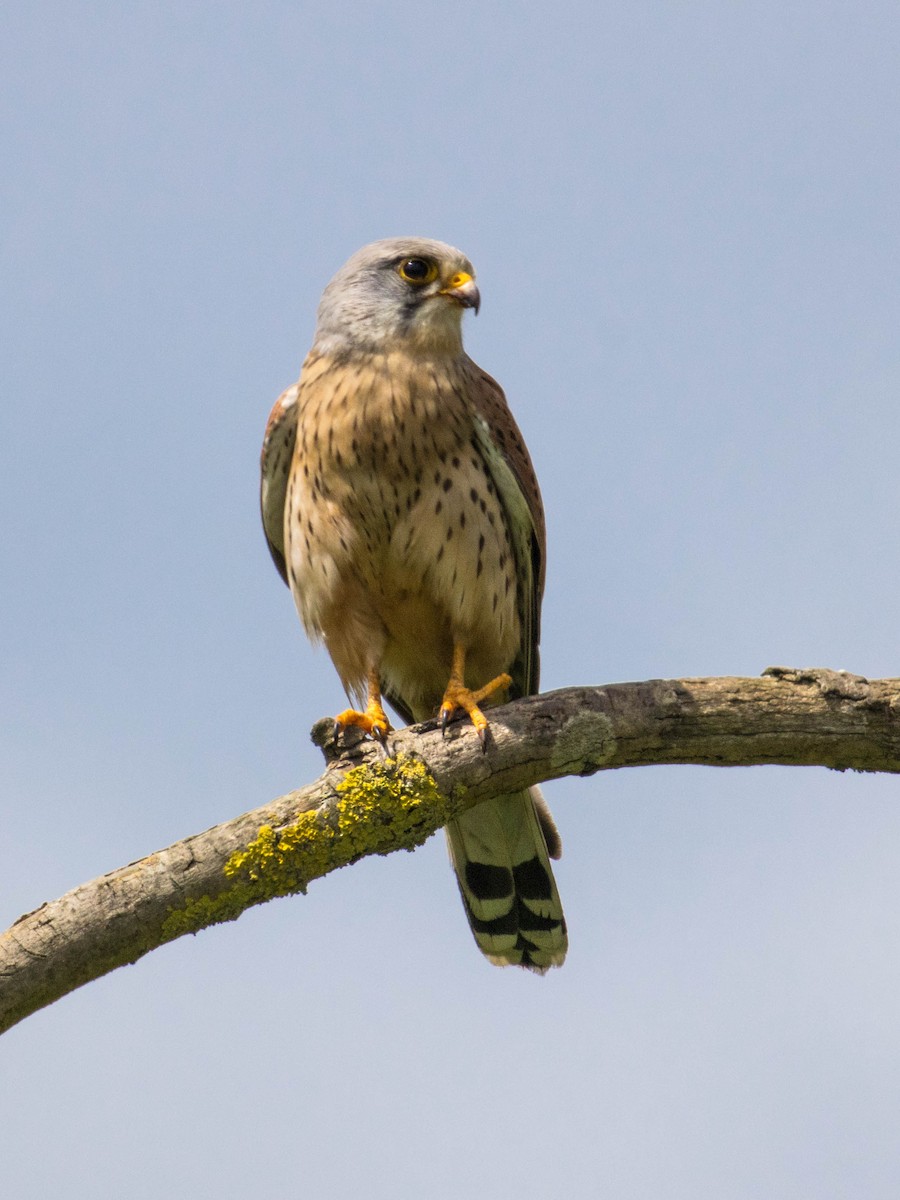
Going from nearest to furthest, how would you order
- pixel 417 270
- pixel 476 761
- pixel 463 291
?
pixel 476 761
pixel 463 291
pixel 417 270

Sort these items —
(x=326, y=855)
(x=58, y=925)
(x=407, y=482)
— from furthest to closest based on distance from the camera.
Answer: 1. (x=407, y=482)
2. (x=326, y=855)
3. (x=58, y=925)

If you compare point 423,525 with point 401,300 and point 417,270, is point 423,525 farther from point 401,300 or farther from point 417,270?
point 417,270

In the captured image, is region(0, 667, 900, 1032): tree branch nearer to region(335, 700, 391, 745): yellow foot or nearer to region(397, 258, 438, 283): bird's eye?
region(335, 700, 391, 745): yellow foot

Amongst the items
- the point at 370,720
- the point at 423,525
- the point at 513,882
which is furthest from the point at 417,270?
the point at 513,882

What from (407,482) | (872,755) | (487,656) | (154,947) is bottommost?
(154,947)

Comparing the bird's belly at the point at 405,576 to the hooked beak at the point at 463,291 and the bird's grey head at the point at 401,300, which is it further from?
the hooked beak at the point at 463,291

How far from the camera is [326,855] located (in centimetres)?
400

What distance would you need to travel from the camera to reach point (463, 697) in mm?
4492

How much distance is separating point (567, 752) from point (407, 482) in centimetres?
130

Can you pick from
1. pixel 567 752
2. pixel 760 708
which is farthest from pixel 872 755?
pixel 567 752

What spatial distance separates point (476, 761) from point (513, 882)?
1.32m

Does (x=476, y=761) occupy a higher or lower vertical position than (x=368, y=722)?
lower

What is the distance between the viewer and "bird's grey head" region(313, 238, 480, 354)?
533 cm

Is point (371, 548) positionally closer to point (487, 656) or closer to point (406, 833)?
point (487, 656)
